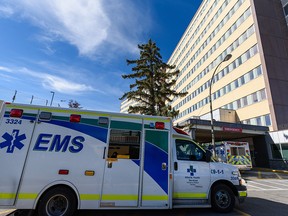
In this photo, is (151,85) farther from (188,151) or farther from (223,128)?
(188,151)

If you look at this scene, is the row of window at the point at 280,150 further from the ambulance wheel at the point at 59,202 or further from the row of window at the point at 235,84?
the ambulance wheel at the point at 59,202

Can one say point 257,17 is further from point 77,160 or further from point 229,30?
point 77,160

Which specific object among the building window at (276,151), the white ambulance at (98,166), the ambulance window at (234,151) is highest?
the building window at (276,151)

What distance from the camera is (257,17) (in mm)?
29312

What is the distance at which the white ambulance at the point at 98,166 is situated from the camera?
15.6 feet

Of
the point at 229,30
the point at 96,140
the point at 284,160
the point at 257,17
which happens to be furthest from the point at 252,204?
the point at 229,30

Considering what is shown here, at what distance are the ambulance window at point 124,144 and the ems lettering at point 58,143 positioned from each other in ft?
2.74

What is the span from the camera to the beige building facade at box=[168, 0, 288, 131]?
86.1 feet

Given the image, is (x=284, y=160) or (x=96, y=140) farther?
(x=284, y=160)

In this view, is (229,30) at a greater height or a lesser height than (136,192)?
greater

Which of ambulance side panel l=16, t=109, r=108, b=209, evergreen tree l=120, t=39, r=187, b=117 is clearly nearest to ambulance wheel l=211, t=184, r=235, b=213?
ambulance side panel l=16, t=109, r=108, b=209

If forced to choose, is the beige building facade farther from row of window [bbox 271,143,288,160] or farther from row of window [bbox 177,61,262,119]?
row of window [bbox 271,143,288,160]

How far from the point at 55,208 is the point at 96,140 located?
6.55 ft

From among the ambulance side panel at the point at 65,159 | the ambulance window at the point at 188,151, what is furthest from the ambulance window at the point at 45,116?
the ambulance window at the point at 188,151
